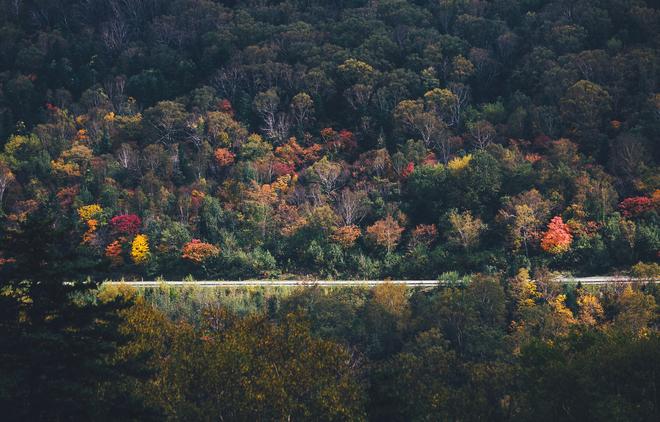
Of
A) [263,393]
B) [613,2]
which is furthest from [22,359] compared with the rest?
[613,2]

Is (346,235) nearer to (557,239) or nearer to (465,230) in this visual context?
(465,230)

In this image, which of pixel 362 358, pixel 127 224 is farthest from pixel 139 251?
pixel 362 358

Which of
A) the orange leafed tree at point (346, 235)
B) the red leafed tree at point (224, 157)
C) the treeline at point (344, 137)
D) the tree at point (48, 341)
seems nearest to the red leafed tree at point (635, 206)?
the treeline at point (344, 137)

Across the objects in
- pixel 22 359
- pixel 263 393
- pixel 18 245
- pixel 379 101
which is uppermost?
pixel 379 101

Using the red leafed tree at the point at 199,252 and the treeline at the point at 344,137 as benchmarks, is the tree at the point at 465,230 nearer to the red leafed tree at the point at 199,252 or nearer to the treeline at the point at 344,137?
the treeline at the point at 344,137

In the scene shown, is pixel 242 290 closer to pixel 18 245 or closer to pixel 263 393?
pixel 263 393

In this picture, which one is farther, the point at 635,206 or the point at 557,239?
the point at 635,206
